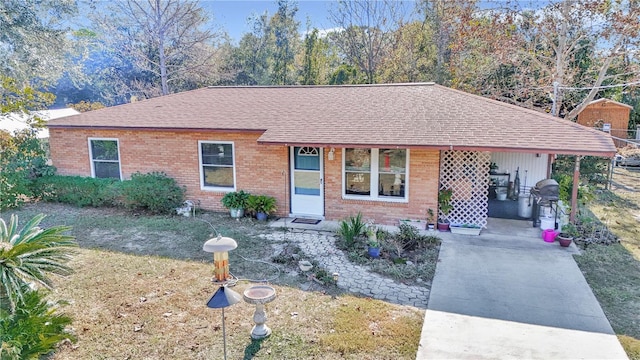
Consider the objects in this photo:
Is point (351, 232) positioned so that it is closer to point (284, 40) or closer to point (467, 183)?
point (467, 183)

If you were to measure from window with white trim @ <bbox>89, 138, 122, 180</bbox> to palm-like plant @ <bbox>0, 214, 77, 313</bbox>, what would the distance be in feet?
27.0

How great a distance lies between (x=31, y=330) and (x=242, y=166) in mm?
7502

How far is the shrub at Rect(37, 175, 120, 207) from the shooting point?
12.8 metres

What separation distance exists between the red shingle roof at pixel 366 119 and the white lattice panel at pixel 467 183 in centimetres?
79

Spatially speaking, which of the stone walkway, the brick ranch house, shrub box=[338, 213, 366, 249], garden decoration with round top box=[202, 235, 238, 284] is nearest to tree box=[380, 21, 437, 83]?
the brick ranch house

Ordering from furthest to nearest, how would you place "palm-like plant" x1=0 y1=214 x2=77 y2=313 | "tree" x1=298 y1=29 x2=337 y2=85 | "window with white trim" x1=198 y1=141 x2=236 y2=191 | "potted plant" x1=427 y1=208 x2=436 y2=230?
"tree" x1=298 y1=29 x2=337 y2=85, "window with white trim" x1=198 y1=141 x2=236 y2=191, "potted plant" x1=427 y1=208 x2=436 y2=230, "palm-like plant" x1=0 y1=214 x2=77 y2=313

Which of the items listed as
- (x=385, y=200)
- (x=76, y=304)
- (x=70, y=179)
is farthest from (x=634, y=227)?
(x=70, y=179)

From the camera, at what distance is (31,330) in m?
4.96

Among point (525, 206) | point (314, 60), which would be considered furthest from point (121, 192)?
point (314, 60)

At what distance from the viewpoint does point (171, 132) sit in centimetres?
1237

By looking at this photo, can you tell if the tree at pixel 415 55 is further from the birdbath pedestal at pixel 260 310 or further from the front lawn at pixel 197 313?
the birdbath pedestal at pixel 260 310

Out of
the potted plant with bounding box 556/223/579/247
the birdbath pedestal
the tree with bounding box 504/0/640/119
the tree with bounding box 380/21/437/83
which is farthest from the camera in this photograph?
the tree with bounding box 380/21/437/83

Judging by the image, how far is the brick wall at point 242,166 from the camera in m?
10.6

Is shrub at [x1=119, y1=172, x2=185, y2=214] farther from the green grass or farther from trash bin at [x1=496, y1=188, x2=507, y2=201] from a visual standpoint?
the green grass
